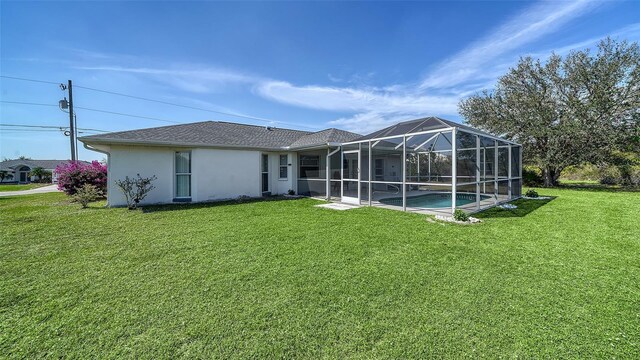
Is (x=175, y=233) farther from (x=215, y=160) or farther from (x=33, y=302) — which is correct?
(x=215, y=160)

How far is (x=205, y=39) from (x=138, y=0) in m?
3.20

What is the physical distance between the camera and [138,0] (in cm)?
895

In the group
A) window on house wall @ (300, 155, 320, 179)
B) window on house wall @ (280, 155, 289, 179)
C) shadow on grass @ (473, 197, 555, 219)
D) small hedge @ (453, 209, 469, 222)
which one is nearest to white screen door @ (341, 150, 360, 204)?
window on house wall @ (300, 155, 320, 179)

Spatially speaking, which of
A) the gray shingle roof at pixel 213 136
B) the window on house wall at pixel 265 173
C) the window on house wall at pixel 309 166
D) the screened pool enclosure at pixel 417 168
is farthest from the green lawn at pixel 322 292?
the window on house wall at pixel 309 166

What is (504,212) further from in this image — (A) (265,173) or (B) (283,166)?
(A) (265,173)

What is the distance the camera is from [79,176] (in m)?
11.9

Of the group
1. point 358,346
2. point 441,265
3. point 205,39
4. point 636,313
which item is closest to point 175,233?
point 358,346

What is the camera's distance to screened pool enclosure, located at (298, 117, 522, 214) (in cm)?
910

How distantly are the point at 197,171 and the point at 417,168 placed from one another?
1158 centimetres

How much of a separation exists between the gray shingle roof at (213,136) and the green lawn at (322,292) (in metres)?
4.60

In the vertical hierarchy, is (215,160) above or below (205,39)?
below

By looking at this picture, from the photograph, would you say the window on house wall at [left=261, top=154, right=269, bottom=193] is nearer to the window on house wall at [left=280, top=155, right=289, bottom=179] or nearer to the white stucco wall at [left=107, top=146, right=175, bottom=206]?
the window on house wall at [left=280, top=155, right=289, bottom=179]

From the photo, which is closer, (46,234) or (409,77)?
(46,234)

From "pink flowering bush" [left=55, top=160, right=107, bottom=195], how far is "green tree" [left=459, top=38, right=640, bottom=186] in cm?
2579
